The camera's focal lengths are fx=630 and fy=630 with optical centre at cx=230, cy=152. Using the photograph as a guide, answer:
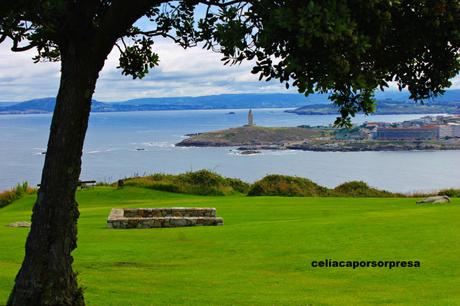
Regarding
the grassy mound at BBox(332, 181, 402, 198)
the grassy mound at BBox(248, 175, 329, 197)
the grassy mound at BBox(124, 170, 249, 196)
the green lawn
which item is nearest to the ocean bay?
the grassy mound at BBox(332, 181, 402, 198)

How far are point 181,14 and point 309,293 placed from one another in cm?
568

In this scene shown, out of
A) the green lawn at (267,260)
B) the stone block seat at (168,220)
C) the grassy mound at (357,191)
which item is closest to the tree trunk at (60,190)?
the green lawn at (267,260)

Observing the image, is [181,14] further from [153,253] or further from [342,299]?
[153,253]

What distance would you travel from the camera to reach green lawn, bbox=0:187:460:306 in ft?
38.2

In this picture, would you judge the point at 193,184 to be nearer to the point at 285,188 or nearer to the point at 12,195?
the point at 285,188

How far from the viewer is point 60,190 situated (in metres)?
9.25

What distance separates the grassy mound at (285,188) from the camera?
4153cm

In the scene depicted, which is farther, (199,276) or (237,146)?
(237,146)

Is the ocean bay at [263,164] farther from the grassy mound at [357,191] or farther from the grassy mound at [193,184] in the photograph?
the grassy mound at [193,184]

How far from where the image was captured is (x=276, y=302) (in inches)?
440

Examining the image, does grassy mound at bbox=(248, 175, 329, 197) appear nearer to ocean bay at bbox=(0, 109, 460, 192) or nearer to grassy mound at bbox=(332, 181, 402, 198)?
grassy mound at bbox=(332, 181, 402, 198)

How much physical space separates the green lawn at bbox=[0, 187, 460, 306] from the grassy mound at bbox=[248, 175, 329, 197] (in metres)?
17.1

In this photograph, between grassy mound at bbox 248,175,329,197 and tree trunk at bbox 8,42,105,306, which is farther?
grassy mound at bbox 248,175,329,197

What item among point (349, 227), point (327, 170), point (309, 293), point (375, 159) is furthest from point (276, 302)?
point (375, 159)
